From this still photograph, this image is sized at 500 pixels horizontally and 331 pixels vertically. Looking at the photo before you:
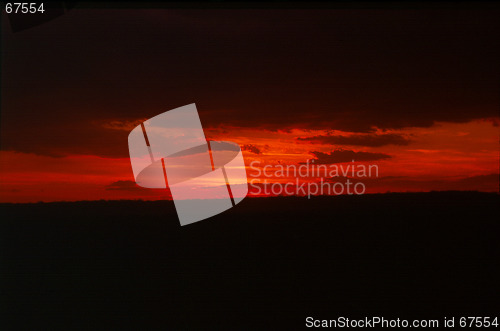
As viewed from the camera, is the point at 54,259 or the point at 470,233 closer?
the point at 54,259

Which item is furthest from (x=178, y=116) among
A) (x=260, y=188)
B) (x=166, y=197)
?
(x=260, y=188)

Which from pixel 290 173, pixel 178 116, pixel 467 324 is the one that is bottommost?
pixel 467 324

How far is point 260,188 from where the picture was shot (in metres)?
2.91

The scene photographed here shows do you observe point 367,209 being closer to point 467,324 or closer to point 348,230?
point 348,230

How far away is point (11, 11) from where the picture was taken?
8.95 ft

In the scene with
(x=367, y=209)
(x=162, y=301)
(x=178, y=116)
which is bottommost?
(x=162, y=301)

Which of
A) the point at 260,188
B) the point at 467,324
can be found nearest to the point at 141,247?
the point at 260,188

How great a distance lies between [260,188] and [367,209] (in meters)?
0.72

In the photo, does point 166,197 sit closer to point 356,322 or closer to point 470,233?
point 356,322

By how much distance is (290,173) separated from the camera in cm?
292

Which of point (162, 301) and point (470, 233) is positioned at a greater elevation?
point (470, 233)

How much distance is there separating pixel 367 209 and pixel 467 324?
35.6 inches

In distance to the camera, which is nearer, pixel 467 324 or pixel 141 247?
pixel 467 324

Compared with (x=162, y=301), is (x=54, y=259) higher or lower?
higher
